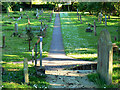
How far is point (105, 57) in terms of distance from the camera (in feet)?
25.6

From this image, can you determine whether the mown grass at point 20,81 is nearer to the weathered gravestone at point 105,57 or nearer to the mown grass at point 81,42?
the weathered gravestone at point 105,57

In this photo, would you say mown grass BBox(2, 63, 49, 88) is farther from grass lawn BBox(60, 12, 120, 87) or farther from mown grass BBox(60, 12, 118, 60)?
mown grass BBox(60, 12, 118, 60)

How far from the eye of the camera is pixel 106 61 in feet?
25.4

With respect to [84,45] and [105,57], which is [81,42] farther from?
[105,57]

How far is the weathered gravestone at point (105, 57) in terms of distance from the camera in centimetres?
758

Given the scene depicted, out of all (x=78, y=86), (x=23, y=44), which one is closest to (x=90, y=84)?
(x=78, y=86)

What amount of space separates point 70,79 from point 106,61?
5.00 ft

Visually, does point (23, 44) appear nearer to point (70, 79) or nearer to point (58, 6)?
point (70, 79)

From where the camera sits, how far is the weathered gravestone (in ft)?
24.9

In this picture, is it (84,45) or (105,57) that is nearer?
(105,57)

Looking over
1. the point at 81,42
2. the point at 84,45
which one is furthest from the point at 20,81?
the point at 81,42

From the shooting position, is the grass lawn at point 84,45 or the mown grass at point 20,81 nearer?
the mown grass at point 20,81

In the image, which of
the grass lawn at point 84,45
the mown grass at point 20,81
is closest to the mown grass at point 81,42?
the grass lawn at point 84,45

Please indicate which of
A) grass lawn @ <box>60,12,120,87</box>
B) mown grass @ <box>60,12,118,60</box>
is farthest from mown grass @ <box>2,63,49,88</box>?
mown grass @ <box>60,12,118,60</box>
